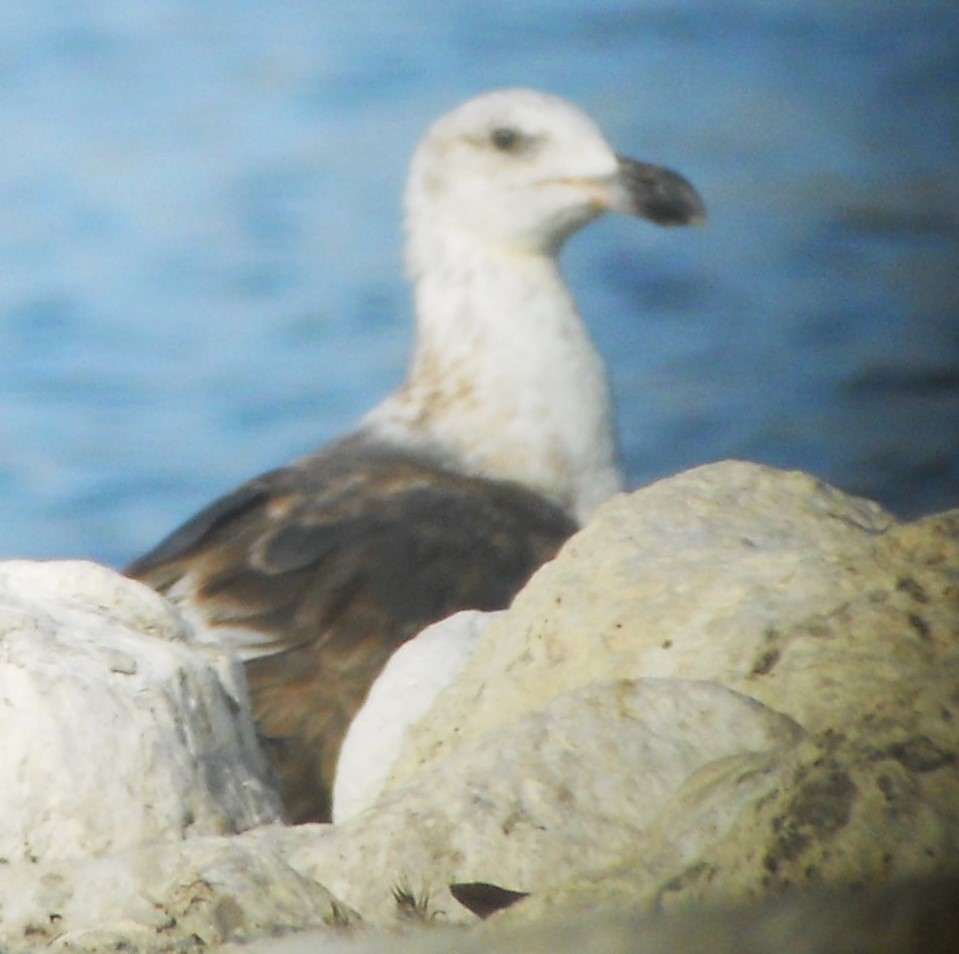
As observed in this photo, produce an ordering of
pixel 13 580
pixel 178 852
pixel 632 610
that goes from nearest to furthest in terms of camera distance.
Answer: pixel 178 852 < pixel 632 610 < pixel 13 580

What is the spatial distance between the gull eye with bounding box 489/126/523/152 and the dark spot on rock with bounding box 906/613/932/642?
6.40 feet

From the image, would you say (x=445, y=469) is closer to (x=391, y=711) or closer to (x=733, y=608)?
(x=391, y=711)

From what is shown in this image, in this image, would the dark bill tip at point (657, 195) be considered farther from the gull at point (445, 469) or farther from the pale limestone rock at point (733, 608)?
the pale limestone rock at point (733, 608)

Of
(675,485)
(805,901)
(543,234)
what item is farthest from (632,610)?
(543,234)

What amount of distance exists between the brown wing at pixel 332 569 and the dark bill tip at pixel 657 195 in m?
0.45

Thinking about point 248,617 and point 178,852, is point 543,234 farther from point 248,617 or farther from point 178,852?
point 178,852

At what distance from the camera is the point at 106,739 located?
1365mm

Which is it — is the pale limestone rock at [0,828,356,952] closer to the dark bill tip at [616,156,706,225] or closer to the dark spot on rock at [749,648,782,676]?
the dark spot on rock at [749,648,782,676]

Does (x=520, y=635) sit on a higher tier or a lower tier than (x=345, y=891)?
higher

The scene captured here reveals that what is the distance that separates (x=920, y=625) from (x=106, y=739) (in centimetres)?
52

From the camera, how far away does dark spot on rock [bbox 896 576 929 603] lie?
1295mm

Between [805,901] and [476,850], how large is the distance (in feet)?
1.19

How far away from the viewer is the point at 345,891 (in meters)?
1.20

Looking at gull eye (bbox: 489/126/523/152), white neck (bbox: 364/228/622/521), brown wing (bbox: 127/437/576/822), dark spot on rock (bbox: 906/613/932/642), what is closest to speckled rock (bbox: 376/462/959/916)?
dark spot on rock (bbox: 906/613/932/642)
